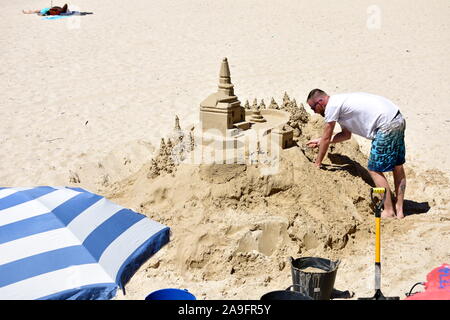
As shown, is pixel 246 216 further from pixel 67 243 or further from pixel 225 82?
pixel 67 243

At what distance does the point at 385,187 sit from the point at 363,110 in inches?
37.6

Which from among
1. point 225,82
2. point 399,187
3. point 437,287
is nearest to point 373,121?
point 399,187

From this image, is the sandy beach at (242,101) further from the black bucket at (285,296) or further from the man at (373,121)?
the black bucket at (285,296)

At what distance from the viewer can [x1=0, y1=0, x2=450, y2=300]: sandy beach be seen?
560cm

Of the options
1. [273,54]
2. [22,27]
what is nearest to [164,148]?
[273,54]

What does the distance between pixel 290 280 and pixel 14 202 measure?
9.35 ft

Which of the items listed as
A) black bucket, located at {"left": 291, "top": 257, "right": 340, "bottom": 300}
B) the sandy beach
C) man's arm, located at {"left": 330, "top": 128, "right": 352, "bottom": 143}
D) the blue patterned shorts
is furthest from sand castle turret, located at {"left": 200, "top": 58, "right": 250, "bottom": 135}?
black bucket, located at {"left": 291, "top": 257, "right": 340, "bottom": 300}

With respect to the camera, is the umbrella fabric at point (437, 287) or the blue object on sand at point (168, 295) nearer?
Result: the umbrella fabric at point (437, 287)

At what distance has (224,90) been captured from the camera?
261 inches

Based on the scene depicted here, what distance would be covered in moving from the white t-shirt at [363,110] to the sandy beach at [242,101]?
756 millimetres

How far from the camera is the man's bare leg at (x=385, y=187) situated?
605cm

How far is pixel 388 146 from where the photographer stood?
5.95 metres

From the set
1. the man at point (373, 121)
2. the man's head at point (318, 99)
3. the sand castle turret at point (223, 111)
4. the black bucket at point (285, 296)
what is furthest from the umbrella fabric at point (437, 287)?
the sand castle turret at point (223, 111)
